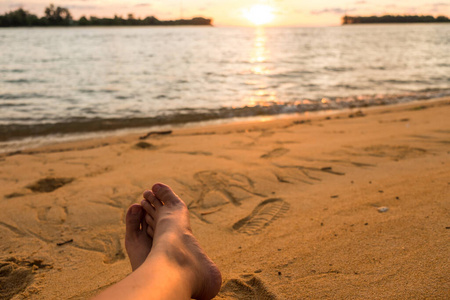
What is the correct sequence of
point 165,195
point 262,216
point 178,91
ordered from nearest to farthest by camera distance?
point 165,195 → point 262,216 → point 178,91

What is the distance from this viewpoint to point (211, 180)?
2.97m

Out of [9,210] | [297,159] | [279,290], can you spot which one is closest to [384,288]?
[279,290]

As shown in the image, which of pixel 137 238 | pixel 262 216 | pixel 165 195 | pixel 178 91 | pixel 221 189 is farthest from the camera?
pixel 178 91

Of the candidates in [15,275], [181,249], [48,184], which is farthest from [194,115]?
[181,249]

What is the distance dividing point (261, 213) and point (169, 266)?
111cm

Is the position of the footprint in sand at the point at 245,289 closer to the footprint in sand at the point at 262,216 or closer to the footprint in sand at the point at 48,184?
the footprint in sand at the point at 262,216

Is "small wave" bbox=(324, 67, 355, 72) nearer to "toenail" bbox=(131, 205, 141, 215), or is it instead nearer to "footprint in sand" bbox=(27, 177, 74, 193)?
"footprint in sand" bbox=(27, 177, 74, 193)

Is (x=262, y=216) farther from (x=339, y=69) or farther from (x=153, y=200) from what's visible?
(x=339, y=69)

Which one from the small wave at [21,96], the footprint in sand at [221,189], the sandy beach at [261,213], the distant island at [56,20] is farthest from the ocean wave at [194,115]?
the distant island at [56,20]

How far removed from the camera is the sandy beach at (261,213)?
1620 mm

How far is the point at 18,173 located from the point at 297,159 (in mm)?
2837

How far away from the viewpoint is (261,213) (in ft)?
7.80

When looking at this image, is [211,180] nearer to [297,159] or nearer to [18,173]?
[297,159]

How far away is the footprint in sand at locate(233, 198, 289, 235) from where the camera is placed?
2.18 metres
